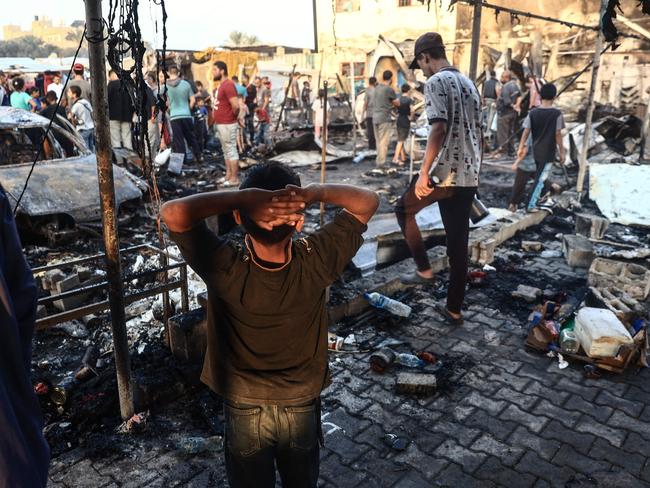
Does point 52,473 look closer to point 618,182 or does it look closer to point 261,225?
point 261,225

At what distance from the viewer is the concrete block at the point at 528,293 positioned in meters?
5.54

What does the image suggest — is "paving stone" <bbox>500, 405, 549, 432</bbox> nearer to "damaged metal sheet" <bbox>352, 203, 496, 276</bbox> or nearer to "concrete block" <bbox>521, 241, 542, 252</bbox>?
"damaged metal sheet" <bbox>352, 203, 496, 276</bbox>

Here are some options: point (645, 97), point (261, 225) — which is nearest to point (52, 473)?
point (261, 225)

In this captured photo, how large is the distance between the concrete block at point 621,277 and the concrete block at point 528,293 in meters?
0.64

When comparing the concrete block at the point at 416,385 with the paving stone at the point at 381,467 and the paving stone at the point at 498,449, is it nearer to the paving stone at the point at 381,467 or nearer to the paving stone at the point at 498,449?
the paving stone at the point at 498,449

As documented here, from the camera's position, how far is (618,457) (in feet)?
10.8

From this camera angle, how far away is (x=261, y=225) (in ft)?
6.08

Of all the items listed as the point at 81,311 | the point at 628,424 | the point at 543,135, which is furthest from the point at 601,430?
the point at 543,135

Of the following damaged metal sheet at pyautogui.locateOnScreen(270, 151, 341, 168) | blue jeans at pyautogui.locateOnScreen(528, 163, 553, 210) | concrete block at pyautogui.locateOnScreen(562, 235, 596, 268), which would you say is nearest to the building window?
damaged metal sheet at pyautogui.locateOnScreen(270, 151, 341, 168)

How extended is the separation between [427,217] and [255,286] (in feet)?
18.1

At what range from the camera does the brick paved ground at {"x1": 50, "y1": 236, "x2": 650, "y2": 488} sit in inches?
123

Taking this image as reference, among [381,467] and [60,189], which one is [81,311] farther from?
[60,189]

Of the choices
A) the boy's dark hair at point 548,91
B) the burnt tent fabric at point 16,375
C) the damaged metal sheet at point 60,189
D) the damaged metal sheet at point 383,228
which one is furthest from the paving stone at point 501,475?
Answer: the boy's dark hair at point 548,91

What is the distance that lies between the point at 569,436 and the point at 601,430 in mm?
239
